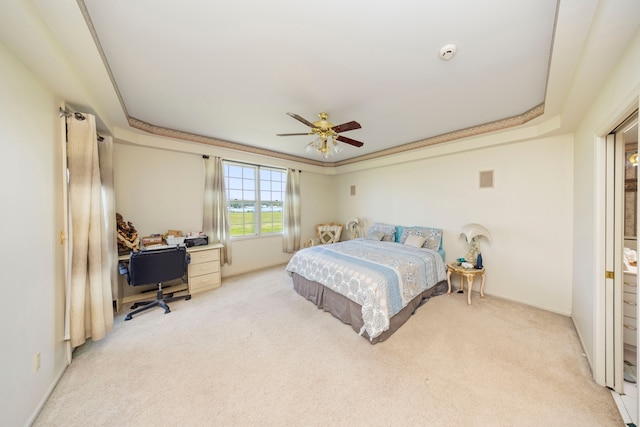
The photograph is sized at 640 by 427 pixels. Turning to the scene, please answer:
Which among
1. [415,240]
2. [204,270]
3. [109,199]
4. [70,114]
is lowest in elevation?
[204,270]

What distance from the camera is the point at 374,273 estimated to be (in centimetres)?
235

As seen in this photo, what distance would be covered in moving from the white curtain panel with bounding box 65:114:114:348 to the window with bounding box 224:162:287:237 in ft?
6.95

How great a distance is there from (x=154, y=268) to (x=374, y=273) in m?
2.79

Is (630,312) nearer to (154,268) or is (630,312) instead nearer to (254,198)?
(154,268)

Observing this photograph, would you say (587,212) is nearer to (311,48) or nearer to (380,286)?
(380,286)

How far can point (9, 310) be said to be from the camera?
1.25 metres

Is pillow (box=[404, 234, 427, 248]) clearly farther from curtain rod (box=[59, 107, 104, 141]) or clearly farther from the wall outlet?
curtain rod (box=[59, 107, 104, 141])

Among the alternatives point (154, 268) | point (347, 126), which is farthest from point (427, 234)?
point (154, 268)

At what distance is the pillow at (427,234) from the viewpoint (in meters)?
3.61

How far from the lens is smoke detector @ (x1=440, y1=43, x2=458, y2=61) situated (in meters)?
1.53

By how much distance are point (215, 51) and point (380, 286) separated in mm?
2611

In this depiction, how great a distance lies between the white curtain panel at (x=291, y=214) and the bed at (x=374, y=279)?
1.57 meters

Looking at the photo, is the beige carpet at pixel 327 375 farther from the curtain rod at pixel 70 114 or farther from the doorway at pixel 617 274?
the curtain rod at pixel 70 114

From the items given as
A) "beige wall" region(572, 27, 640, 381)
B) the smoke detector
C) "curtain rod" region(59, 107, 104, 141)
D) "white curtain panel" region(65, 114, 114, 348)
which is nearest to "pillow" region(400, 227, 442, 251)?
"beige wall" region(572, 27, 640, 381)
